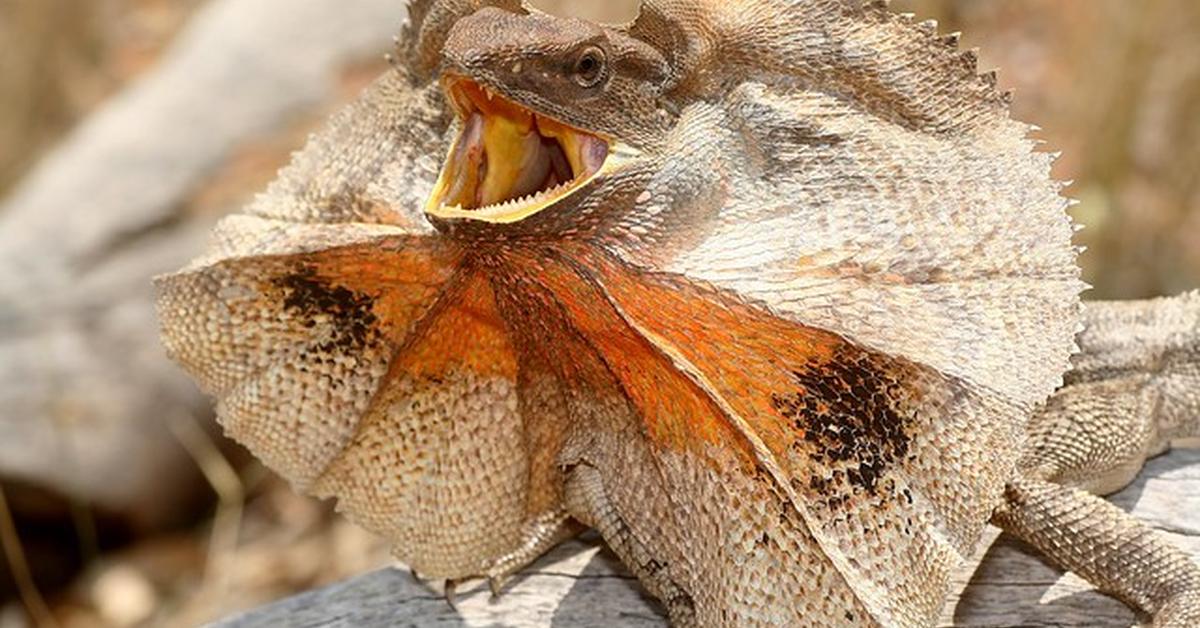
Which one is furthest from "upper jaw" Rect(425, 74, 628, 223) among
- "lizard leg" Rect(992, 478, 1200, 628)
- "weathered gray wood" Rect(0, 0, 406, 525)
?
"weathered gray wood" Rect(0, 0, 406, 525)

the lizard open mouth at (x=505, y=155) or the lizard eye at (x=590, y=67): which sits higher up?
the lizard eye at (x=590, y=67)

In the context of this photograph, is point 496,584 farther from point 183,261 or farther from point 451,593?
point 183,261

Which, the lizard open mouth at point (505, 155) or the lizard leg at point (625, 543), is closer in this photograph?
the lizard open mouth at point (505, 155)

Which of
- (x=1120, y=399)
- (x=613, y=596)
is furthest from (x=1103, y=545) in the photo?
(x=613, y=596)

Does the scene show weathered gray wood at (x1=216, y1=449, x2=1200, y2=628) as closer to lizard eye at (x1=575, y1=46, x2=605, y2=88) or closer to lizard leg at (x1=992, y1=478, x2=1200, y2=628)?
lizard leg at (x1=992, y1=478, x2=1200, y2=628)

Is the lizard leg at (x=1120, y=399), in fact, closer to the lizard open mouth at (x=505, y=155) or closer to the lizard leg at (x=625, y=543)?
the lizard leg at (x=625, y=543)

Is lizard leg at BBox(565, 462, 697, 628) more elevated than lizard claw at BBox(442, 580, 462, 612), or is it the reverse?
lizard leg at BBox(565, 462, 697, 628)

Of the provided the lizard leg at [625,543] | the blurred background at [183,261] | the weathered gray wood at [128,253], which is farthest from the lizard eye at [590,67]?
the weathered gray wood at [128,253]

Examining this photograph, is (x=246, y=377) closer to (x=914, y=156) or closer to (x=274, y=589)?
(x=914, y=156)
